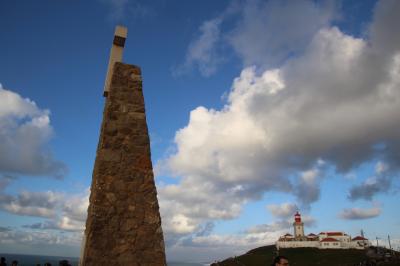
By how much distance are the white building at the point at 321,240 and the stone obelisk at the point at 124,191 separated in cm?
8198

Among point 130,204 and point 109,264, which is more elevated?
point 130,204

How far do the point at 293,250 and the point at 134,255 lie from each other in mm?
83272

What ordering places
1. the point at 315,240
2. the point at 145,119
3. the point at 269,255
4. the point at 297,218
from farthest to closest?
1. the point at 297,218
2. the point at 315,240
3. the point at 269,255
4. the point at 145,119

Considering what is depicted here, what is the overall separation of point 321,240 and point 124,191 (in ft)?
279

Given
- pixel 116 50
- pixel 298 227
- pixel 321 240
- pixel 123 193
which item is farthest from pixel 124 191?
pixel 298 227

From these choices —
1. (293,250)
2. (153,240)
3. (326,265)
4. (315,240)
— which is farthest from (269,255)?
(153,240)

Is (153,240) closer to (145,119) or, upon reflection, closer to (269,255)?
(145,119)

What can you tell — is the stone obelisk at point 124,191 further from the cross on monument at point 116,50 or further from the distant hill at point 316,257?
the distant hill at point 316,257

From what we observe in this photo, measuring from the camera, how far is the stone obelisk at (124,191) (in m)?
6.03

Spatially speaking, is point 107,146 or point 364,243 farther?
point 364,243

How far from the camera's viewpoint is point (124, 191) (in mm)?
6438

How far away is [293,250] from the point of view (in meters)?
82.6

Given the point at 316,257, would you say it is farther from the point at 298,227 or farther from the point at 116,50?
the point at 116,50

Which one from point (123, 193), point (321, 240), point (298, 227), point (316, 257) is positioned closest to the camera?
point (123, 193)
